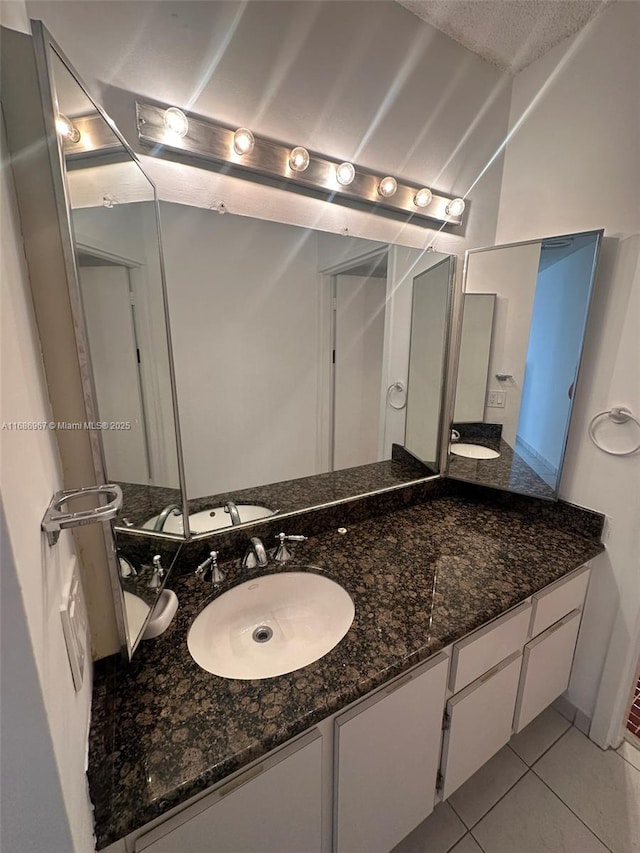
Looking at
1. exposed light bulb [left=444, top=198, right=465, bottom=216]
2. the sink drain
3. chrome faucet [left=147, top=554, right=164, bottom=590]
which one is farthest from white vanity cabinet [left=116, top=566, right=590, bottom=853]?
exposed light bulb [left=444, top=198, right=465, bottom=216]

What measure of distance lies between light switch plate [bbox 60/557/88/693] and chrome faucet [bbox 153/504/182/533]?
32 centimetres

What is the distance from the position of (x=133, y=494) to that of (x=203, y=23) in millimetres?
1220

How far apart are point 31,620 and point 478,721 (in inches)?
51.5

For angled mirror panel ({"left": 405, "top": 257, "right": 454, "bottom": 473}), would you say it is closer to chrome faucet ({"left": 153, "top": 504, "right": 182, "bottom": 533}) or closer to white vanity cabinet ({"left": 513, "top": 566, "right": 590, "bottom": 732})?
white vanity cabinet ({"left": 513, "top": 566, "right": 590, "bottom": 732})

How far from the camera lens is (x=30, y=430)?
47 centimetres

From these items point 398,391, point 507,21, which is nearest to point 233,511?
point 398,391

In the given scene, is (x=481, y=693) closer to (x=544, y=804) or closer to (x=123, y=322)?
(x=544, y=804)

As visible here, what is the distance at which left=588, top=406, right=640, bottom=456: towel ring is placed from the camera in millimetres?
1229

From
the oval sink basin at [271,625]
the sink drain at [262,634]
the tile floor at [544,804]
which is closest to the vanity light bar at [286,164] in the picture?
the oval sink basin at [271,625]

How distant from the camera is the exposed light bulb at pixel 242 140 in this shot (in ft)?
3.23

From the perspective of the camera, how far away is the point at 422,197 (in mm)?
1334

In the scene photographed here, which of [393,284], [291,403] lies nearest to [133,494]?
[291,403]

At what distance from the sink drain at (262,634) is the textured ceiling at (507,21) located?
2.04 metres

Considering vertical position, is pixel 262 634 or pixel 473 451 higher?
pixel 473 451
